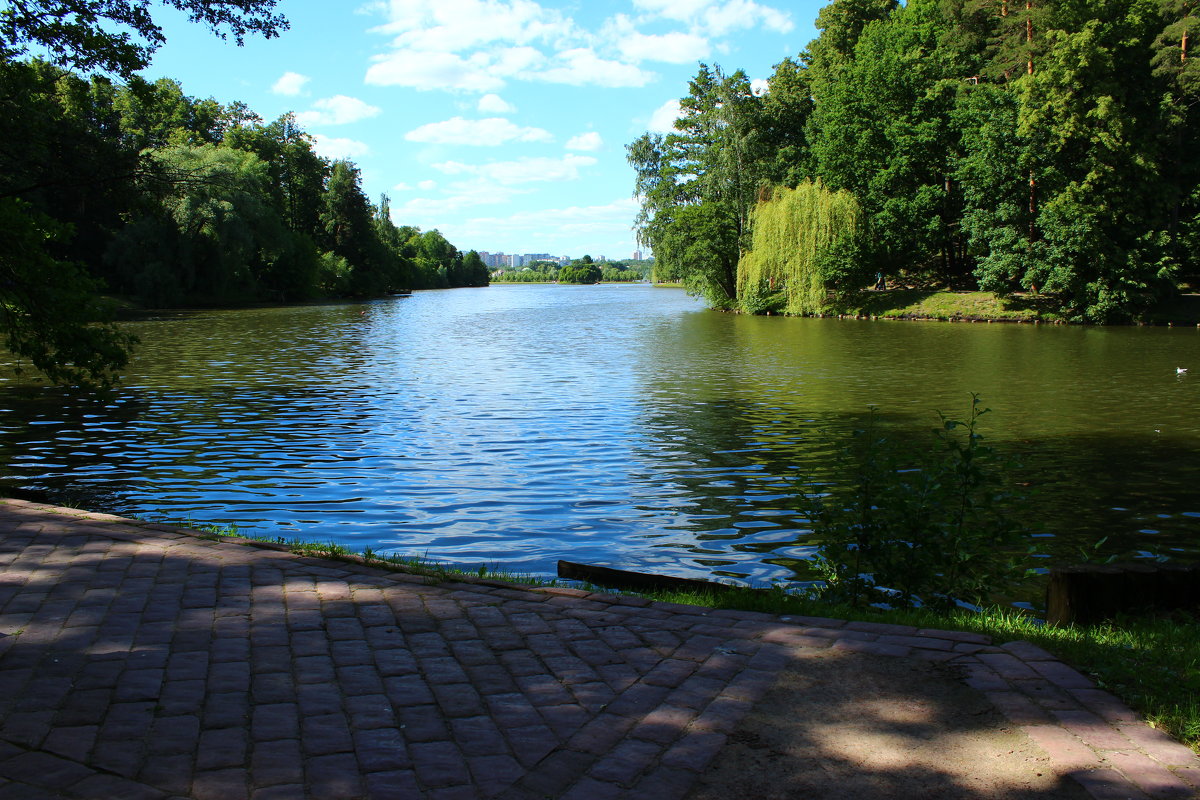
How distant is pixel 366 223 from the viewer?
283 feet

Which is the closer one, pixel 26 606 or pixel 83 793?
pixel 83 793

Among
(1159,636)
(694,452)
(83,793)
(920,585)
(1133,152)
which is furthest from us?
(1133,152)

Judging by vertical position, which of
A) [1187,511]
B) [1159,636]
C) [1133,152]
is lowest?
[1187,511]

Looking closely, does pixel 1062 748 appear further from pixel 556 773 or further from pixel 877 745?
pixel 556 773

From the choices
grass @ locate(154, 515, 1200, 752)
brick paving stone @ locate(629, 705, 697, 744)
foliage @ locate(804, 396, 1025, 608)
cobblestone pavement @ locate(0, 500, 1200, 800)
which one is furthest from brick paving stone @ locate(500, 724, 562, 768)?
foliage @ locate(804, 396, 1025, 608)

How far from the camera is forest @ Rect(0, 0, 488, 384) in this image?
1038 centimetres

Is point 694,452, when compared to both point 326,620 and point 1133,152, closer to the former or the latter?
point 326,620

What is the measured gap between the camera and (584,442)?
12648 mm

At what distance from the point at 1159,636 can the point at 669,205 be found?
54622mm

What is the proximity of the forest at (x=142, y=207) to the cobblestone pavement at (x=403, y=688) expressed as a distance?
20.0ft

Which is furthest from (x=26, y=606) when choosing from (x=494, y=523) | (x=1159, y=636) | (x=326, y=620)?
(x=1159, y=636)

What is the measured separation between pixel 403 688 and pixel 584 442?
29.3 ft

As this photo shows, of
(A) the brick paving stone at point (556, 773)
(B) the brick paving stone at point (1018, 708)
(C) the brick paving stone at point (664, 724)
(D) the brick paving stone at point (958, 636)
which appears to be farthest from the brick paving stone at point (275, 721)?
(D) the brick paving stone at point (958, 636)

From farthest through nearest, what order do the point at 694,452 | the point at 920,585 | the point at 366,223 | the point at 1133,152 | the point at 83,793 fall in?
the point at 366,223 → the point at 1133,152 → the point at 694,452 → the point at 920,585 → the point at 83,793
